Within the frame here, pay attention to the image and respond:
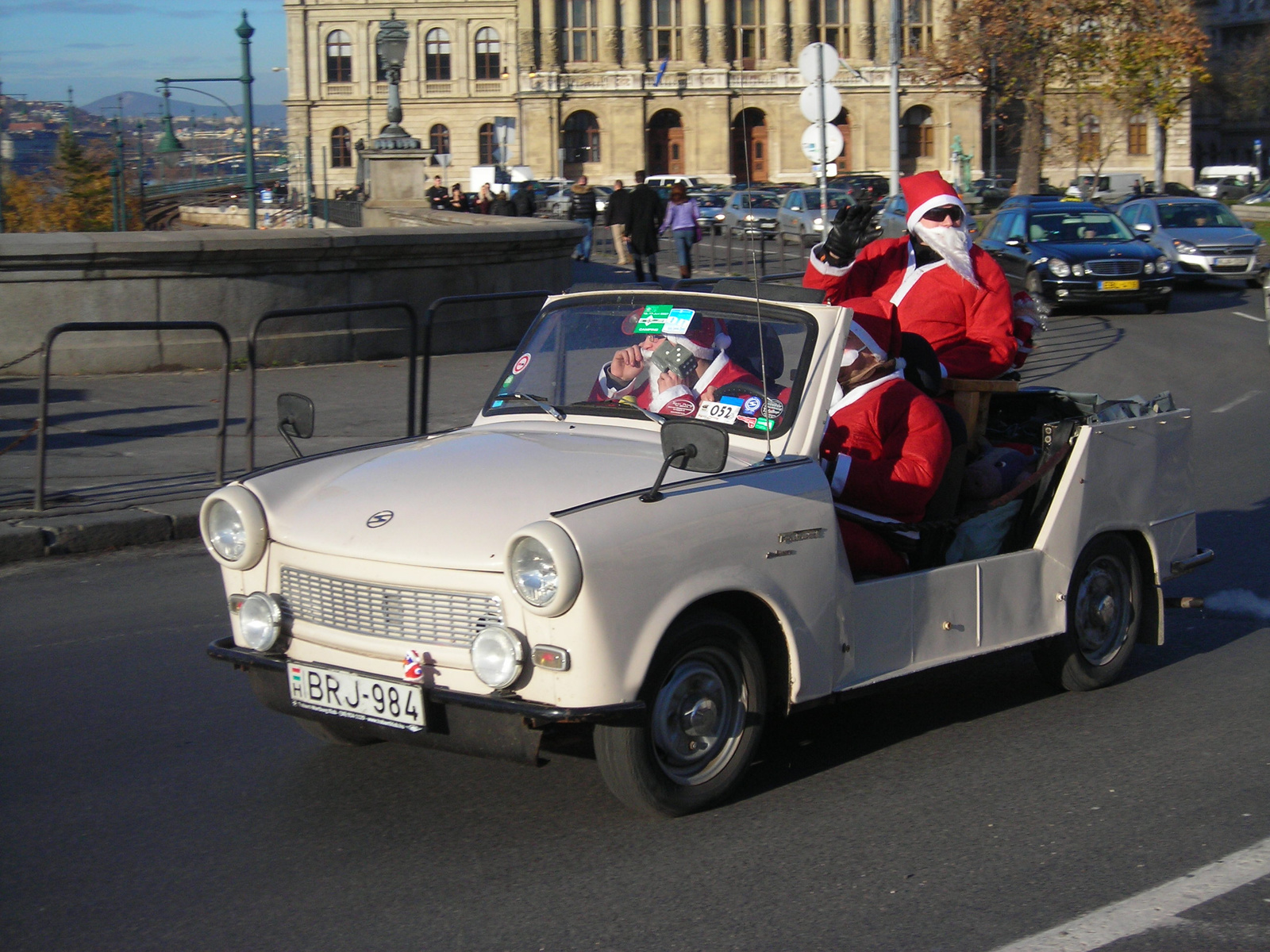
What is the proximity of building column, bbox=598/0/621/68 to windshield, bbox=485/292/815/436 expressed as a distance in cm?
9004

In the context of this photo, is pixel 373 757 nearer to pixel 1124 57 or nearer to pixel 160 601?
pixel 160 601

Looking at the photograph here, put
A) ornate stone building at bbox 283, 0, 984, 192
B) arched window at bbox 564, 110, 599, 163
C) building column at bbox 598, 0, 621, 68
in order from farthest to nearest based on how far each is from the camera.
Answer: building column at bbox 598, 0, 621, 68, arched window at bbox 564, 110, 599, 163, ornate stone building at bbox 283, 0, 984, 192

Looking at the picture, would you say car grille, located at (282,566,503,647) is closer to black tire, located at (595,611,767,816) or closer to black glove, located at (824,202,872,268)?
black tire, located at (595,611,767,816)

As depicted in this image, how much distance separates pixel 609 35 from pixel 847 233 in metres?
89.5

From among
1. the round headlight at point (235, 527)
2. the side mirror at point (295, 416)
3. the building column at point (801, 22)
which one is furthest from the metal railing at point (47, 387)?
the building column at point (801, 22)

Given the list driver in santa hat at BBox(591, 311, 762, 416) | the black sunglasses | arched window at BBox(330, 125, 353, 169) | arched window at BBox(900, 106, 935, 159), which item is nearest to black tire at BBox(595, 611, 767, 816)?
driver in santa hat at BBox(591, 311, 762, 416)

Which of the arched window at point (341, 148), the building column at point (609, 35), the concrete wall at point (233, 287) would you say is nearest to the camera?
the concrete wall at point (233, 287)

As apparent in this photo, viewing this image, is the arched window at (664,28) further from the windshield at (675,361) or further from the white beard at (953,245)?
the windshield at (675,361)

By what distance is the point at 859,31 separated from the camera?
90750 mm

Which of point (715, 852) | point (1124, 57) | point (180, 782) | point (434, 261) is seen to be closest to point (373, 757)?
point (180, 782)

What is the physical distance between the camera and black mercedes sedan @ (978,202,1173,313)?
862 inches

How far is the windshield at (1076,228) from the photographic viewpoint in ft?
75.7

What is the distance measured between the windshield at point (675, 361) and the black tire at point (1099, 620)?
5.12 feet

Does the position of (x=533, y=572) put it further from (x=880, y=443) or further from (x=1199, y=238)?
(x=1199, y=238)
